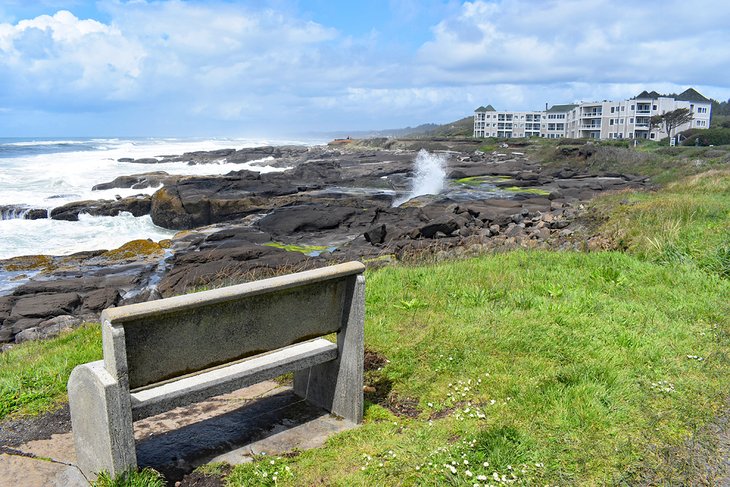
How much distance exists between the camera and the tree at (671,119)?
8031 cm

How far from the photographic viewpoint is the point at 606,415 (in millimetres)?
3887

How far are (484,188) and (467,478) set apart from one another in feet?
112

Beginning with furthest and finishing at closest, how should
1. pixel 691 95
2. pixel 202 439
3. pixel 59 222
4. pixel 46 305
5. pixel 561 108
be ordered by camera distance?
pixel 561 108
pixel 691 95
pixel 59 222
pixel 46 305
pixel 202 439

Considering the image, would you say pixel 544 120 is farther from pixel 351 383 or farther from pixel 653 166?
pixel 351 383

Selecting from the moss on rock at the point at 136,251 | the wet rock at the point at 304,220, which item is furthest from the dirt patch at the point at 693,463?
the wet rock at the point at 304,220

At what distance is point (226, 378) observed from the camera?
138 inches

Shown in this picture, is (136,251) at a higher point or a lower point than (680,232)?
lower

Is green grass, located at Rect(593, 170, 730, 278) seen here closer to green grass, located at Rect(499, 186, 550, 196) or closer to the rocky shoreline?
the rocky shoreline

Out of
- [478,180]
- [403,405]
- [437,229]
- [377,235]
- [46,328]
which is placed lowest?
[46,328]

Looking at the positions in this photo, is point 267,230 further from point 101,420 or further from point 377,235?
point 101,420

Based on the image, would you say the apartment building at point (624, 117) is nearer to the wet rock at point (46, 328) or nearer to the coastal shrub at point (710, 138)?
the coastal shrub at point (710, 138)

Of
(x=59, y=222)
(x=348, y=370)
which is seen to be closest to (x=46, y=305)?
(x=348, y=370)

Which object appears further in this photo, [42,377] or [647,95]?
[647,95]

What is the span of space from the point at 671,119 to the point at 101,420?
91151 millimetres
